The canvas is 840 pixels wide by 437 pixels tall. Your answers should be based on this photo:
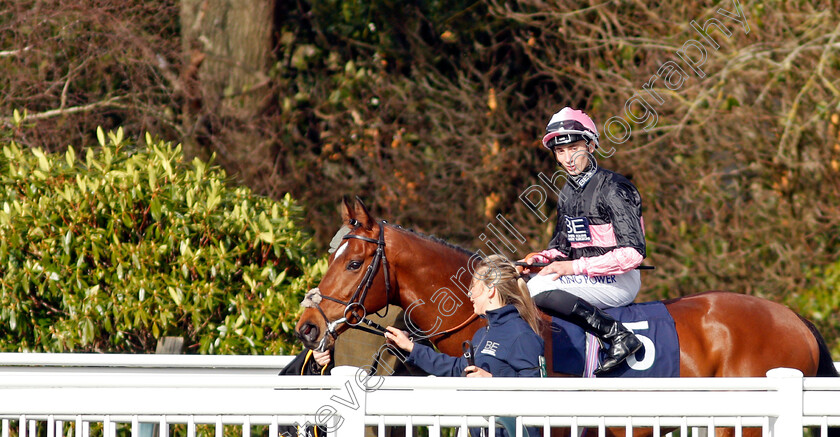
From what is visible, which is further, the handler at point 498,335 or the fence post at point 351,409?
the handler at point 498,335

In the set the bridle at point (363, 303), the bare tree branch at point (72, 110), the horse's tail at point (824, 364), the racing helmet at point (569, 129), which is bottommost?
the horse's tail at point (824, 364)

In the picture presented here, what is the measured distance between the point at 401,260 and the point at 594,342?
0.93m

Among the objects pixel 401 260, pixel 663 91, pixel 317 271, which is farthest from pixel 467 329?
pixel 663 91

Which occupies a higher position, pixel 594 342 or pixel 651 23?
pixel 651 23

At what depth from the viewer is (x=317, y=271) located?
5352mm

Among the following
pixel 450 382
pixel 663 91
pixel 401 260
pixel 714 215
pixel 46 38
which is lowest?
pixel 450 382

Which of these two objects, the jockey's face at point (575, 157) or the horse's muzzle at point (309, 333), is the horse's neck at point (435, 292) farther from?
the jockey's face at point (575, 157)

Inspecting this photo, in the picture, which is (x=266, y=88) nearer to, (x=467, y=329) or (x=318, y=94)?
(x=318, y=94)

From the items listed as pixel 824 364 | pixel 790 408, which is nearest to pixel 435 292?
pixel 790 408

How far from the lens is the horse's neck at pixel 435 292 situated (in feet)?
13.2

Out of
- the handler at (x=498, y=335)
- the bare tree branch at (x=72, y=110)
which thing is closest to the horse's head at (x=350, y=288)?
the handler at (x=498, y=335)

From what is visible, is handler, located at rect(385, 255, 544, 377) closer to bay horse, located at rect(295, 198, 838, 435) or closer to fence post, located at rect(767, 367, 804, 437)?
bay horse, located at rect(295, 198, 838, 435)

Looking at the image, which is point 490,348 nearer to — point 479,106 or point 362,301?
point 362,301

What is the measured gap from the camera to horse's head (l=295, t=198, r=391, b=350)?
3980mm
